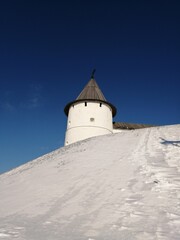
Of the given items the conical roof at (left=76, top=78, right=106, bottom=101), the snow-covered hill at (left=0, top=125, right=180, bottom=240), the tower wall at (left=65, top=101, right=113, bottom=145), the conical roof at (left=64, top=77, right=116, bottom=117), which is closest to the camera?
the snow-covered hill at (left=0, top=125, right=180, bottom=240)

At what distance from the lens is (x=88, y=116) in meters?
26.8

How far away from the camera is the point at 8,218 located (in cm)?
448

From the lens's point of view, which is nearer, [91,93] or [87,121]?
[87,121]

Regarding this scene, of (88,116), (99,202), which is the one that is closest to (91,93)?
(88,116)

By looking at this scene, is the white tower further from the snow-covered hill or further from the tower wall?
the snow-covered hill

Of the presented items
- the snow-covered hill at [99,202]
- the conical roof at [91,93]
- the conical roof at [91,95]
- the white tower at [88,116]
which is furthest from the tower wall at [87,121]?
the snow-covered hill at [99,202]

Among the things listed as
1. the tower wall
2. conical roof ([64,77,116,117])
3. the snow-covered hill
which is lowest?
the snow-covered hill

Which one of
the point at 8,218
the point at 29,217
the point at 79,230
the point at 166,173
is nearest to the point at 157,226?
the point at 79,230

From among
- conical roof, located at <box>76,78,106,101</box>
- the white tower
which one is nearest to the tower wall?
the white tower

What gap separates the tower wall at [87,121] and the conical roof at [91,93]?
2.13ft

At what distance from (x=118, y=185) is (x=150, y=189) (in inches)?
36.7

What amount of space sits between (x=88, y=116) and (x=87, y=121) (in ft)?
1.94

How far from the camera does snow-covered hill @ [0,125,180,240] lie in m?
3.62

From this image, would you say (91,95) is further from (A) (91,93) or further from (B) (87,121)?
(B) (87,121)
